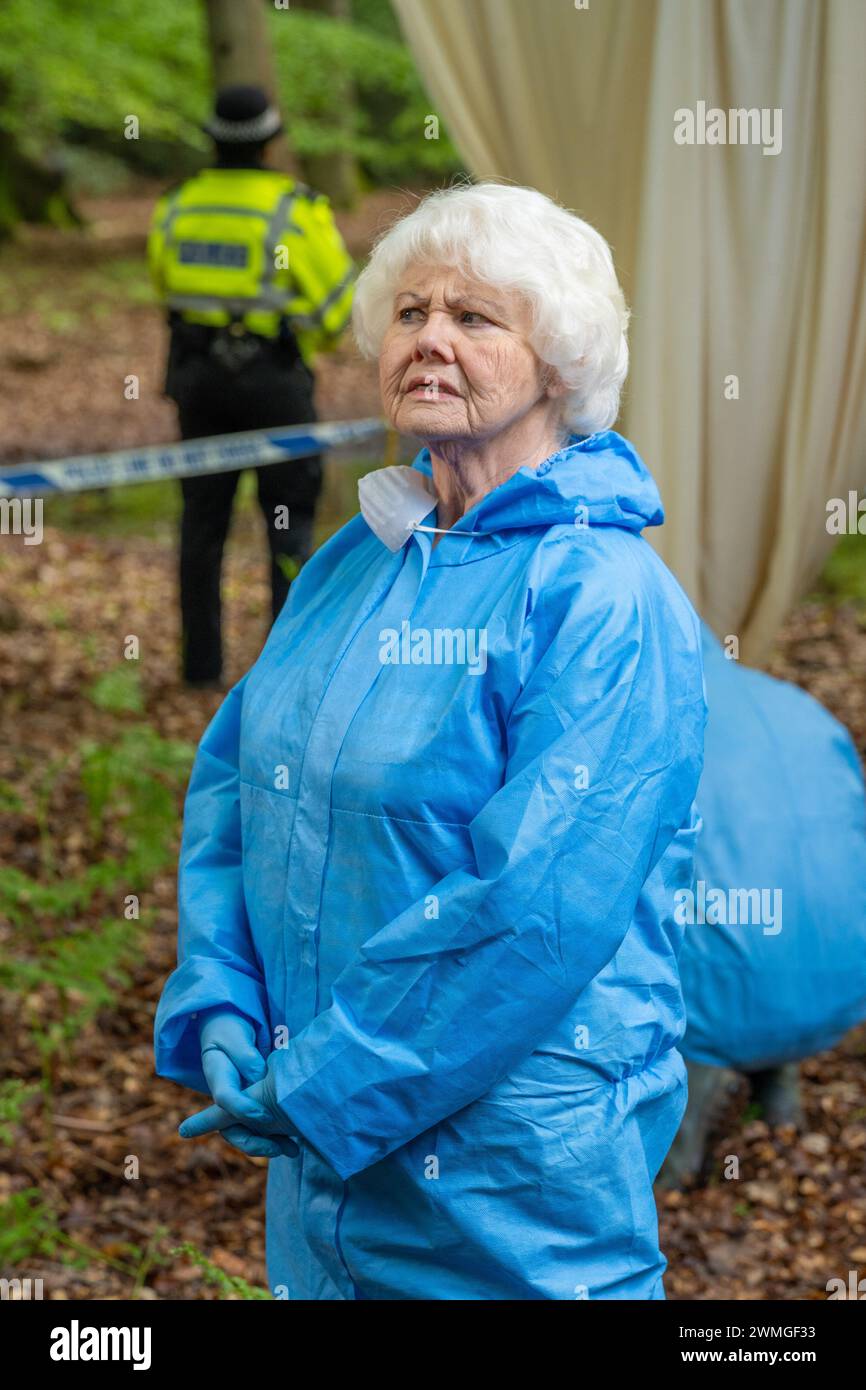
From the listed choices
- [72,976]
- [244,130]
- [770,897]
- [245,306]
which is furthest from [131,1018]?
[244,130]

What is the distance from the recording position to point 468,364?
199cm

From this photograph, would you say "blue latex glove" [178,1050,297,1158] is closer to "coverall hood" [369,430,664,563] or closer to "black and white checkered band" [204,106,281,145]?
"coverall hood" [369,430,664,563]

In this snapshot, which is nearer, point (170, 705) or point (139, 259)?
point (170, 705)

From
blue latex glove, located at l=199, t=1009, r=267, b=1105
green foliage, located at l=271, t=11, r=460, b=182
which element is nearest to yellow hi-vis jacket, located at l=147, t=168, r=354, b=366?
blue latex glove, located at l=199, t=1009, r=267, b=1105

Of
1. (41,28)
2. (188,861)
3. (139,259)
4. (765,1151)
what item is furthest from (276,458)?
(139,259)

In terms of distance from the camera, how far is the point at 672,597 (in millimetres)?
1977

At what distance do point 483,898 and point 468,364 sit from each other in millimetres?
708

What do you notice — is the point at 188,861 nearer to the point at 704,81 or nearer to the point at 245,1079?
the point at 245,1079

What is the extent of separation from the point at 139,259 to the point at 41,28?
11.2ft

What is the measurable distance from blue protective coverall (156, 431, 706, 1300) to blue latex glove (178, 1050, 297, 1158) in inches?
2.0

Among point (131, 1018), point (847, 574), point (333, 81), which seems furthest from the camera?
point (333, 81)

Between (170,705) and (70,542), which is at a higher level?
(70,542)

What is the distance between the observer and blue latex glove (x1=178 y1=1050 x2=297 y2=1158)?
1.89 m

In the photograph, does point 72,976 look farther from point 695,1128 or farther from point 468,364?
point 468,364
